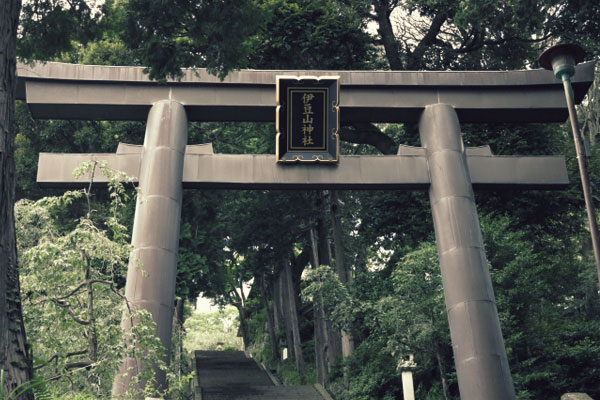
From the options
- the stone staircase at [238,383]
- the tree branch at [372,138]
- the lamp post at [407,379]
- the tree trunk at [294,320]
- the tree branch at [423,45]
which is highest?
the tree branch at [423,45]

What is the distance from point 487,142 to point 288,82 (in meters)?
8.21

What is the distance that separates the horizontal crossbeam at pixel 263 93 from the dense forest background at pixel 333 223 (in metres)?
1.23

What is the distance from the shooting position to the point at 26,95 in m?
14.0

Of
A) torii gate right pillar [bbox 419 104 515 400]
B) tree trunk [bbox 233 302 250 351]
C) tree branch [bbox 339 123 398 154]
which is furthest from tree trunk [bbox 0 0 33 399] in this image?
tree trunk [bbox 233 302 250 351]

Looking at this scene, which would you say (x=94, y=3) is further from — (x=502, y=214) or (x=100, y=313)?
(x=502, y=214)

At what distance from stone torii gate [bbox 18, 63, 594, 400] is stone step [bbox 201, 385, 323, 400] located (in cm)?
756

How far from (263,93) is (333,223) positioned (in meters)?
7.73

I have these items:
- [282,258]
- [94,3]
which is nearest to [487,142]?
[282,258]

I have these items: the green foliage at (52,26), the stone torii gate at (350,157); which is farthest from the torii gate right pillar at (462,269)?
the green foliage at (52,26)

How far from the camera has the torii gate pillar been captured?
1235 centimetres

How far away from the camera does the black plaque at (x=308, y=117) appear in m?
13.8

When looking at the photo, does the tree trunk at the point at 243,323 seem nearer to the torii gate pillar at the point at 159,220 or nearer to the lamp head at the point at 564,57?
the torii gate pillar at the point at 159,220

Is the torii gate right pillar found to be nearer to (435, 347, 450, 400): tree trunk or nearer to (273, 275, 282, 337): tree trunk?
(435, 347, 450, 400): tree trunk

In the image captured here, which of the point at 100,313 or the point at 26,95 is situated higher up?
the point at 26,95
